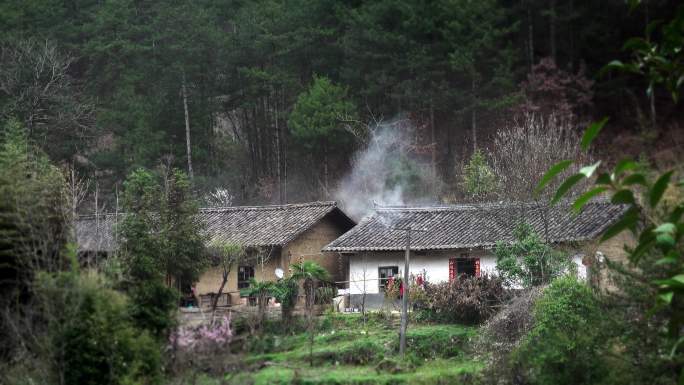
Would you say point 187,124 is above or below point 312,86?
below

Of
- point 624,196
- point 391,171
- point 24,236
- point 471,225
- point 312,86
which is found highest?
point 312,86

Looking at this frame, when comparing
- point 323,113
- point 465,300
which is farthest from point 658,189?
point 323,113

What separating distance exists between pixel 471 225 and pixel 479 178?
3.28 metres

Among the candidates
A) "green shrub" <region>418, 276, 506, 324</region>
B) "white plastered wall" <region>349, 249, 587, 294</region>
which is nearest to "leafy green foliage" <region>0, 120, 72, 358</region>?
"green shrub" <region>418, 276, 506, 324</region>

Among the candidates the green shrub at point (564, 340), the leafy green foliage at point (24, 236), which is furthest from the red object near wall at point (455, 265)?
the leafy green foliage at point (24, 236)

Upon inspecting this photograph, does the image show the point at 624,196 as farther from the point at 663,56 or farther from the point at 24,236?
the point at 24,236

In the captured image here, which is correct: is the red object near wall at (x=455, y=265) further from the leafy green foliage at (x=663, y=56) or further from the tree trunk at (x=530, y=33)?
the leafy green foliage at (x=663, y=56)

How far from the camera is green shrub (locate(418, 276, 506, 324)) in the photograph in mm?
22438

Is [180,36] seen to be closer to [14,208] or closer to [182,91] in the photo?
[182,91]

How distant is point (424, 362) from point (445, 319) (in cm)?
343

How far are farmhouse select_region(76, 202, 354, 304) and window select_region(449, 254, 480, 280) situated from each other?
510 centimetres

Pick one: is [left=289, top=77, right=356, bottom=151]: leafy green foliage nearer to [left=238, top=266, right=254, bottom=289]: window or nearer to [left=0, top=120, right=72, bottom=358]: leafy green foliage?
[left=238, top=266, right=254, bottom=289]: window

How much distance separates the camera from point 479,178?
30.1m

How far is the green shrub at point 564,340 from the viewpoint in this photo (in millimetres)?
14539
